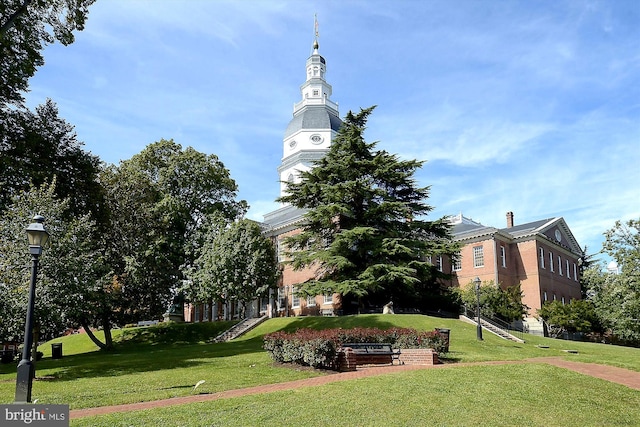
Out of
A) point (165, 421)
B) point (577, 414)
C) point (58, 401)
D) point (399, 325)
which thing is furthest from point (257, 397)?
point (399, 325)

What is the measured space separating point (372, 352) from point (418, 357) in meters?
1.49

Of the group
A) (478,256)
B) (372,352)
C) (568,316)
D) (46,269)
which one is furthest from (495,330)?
(46,269)

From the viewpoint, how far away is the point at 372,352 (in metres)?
16.0

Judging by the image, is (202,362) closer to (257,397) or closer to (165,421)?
(257,397)

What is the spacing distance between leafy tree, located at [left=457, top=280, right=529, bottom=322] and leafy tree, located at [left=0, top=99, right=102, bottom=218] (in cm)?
2489

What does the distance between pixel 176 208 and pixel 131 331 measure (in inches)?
378

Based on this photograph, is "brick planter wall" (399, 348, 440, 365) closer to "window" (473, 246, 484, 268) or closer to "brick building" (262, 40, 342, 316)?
"brick building" (262, 40, 342, 316)

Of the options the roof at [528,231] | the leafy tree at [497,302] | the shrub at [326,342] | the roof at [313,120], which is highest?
the roof at [313,120]

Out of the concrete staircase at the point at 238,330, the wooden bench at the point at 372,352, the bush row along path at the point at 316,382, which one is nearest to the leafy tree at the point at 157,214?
the concrete staircase at the point at 238,330

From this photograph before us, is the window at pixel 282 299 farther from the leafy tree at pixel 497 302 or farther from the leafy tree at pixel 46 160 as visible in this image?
the leafy tree at pixel 46 160

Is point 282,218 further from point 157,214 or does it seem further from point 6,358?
point 6,358

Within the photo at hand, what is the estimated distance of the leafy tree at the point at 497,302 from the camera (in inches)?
1420

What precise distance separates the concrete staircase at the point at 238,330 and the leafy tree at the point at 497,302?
1457 cm

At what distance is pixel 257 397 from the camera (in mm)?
10891
